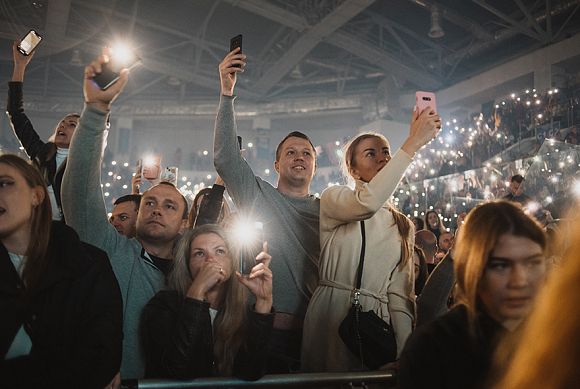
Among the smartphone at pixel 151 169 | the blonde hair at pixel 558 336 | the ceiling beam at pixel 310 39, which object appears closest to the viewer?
the blonde hair at pixel 558 336

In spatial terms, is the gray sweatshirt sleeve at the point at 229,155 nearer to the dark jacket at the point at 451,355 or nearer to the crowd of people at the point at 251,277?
the crowd of people at the point at 251,277

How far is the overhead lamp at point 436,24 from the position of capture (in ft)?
38.6

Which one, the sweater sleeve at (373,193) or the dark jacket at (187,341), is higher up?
the sweater sleeve at (373,193)

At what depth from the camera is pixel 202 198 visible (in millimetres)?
3398

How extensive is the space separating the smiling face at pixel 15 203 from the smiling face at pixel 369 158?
1.55m

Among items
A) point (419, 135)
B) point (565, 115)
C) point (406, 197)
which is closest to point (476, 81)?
point (565, 115)

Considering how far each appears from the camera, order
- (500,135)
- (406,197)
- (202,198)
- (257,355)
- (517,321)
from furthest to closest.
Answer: (500,135), (406,197), (202,198), (257,355), (517,321)

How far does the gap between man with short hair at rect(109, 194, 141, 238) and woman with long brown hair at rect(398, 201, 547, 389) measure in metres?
2.55

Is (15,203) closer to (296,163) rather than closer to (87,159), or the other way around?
(87,159)

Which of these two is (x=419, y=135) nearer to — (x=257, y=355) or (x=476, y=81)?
(x=257, y=355)

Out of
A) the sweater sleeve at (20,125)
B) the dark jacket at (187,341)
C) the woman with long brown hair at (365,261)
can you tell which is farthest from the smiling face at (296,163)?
the sweater sleeve at (20,125)

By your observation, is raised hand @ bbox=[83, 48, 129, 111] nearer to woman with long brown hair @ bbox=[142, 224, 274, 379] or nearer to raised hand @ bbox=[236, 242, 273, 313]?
woman with long brown hair @ bbox=[142, 224, 274, 379]

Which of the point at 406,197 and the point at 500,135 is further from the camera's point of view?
the point at 500,135

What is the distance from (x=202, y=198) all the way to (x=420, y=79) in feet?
45.2
